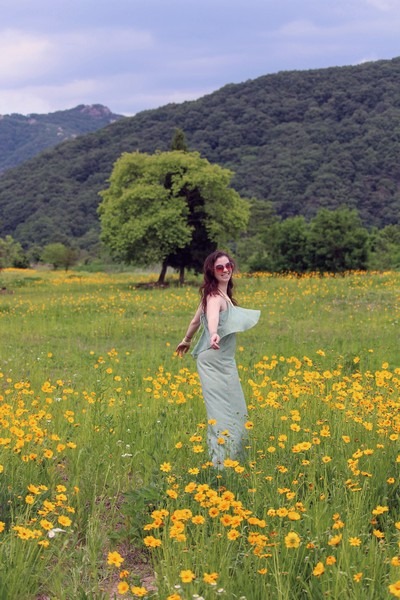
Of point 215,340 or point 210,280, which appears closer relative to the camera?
point 215,340

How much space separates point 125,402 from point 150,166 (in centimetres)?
2619

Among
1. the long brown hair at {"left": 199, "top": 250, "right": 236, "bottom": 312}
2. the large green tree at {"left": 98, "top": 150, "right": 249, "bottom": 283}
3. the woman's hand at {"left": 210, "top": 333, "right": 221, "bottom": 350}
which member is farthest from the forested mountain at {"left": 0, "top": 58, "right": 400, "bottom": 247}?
the woman's hand at {"left": 210, "top": 333, "right": 221, "bottom": 350}

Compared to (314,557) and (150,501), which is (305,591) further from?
(150,501)

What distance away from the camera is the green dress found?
5.17 metres

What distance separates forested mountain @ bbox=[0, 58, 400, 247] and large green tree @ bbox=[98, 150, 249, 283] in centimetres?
3435

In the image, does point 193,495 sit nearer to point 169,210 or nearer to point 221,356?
point 221,356

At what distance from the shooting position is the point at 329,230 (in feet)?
118

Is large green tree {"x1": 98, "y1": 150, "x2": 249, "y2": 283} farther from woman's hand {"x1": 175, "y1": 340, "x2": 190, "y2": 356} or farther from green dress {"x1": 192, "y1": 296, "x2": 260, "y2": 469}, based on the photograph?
green dress {"x1": 192, "y1": 296, "x2": 260, "y2": 469}

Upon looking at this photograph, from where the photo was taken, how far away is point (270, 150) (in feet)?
280

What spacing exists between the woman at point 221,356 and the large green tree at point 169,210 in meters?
24.4

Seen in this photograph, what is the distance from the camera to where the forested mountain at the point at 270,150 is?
2776 inches

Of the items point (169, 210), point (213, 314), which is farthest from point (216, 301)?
point (169, 210)

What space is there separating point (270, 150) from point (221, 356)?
83.2m

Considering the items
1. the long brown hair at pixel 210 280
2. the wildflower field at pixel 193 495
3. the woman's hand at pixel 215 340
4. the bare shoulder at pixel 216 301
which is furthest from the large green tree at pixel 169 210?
the woman's hand at pixel 215 340
